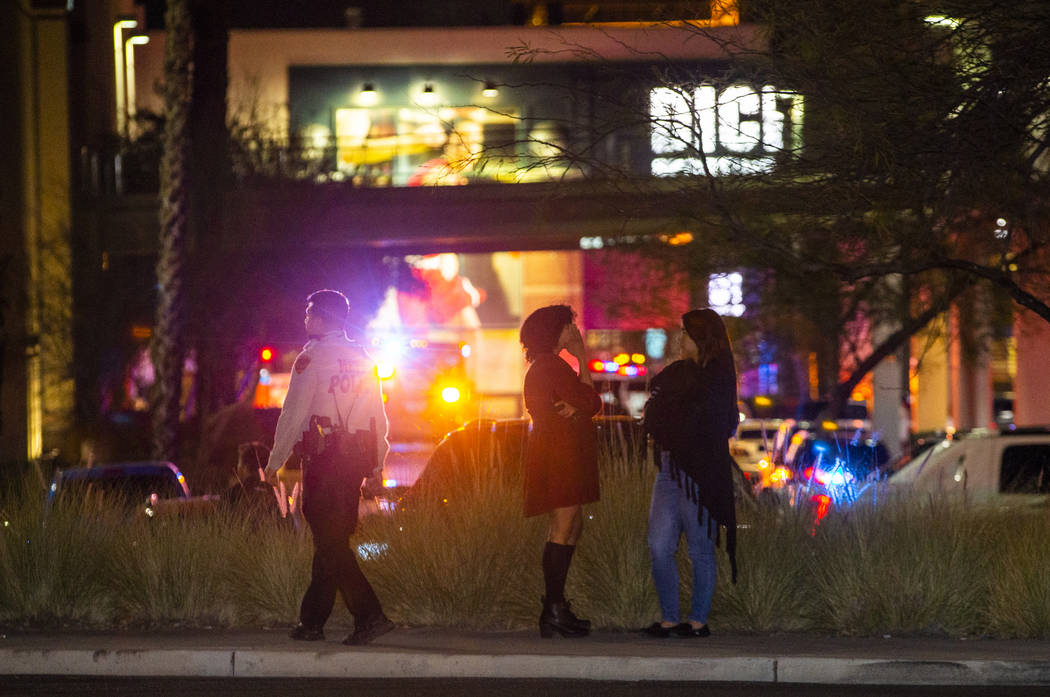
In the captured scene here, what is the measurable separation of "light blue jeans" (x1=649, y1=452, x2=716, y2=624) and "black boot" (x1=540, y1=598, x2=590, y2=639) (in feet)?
1.66

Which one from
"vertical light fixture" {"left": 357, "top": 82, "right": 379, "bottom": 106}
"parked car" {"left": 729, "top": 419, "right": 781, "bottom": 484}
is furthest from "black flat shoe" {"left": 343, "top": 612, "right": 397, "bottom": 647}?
"vertical light fixture" {"left": 357, "top": 82, "right": 379, "bottom": 106}

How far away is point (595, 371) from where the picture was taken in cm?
2505

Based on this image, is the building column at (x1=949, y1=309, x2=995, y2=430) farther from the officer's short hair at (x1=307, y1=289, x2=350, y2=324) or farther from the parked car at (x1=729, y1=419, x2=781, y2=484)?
the officer's short hair at (x1=307, y1=289, x2=350, y2=324)

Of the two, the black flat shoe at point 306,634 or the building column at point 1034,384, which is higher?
the building column at point 1034,384

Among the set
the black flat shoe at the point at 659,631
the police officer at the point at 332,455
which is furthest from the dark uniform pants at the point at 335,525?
the black flat shoe at the point at 659,631

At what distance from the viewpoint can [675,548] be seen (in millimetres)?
8117

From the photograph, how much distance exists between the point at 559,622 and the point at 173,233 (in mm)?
14932

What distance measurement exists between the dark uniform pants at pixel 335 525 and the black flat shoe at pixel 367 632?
0.11ft

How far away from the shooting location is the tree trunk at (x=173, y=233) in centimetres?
2089

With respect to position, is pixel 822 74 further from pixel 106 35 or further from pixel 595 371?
pixel 106 35

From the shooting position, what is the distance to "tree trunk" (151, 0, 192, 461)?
68.5 feet

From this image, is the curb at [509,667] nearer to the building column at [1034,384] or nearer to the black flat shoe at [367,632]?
the black flat shoe at [367,632]

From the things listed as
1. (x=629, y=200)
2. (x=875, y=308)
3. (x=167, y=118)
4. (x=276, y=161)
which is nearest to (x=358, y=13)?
(x=276, y=161)

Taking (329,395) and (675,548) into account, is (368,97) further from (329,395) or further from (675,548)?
(675,548)
